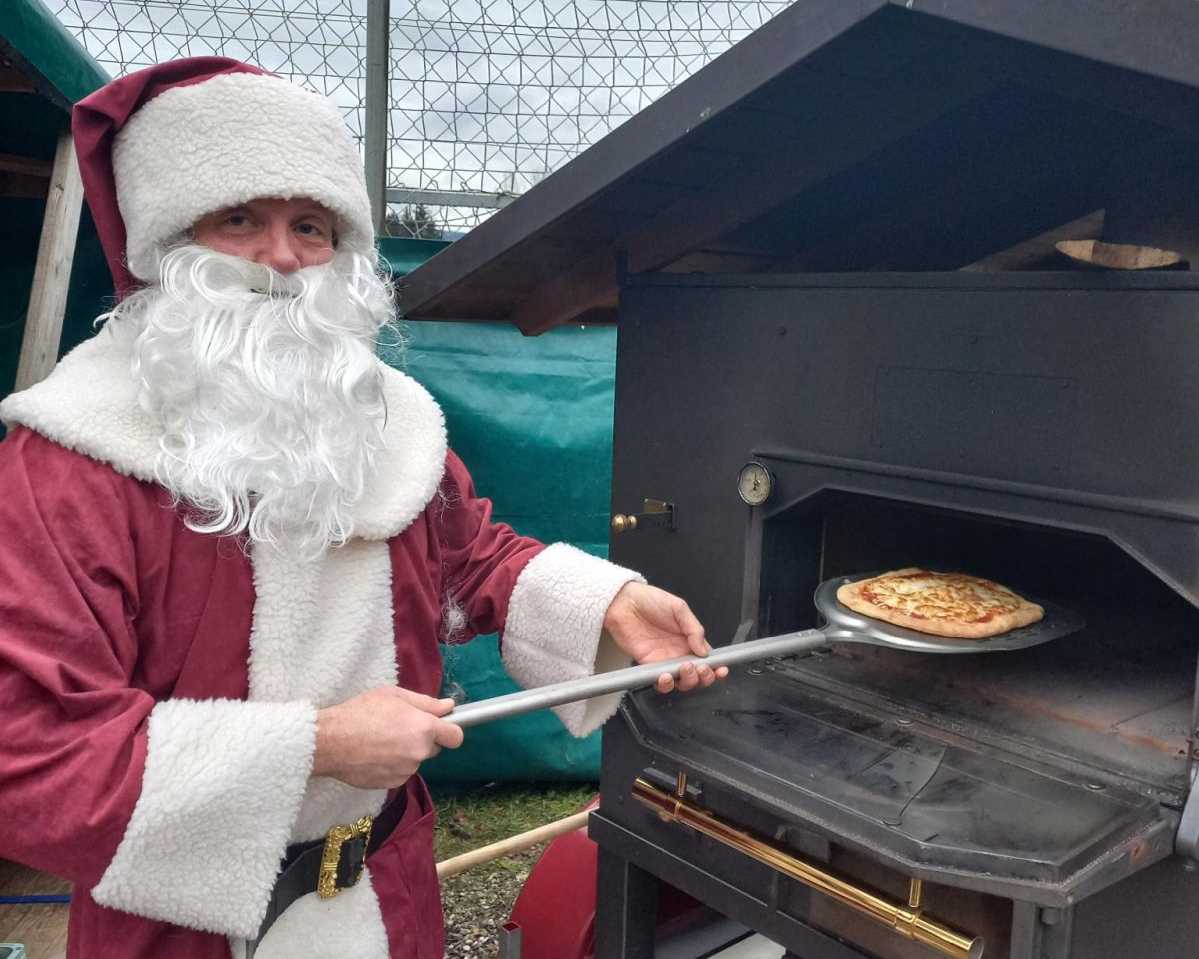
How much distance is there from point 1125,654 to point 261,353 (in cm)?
143

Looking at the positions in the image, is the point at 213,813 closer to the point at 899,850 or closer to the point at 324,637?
the point at 324,637

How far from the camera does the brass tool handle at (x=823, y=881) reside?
1253 mm

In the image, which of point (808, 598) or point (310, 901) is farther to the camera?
point (808, 598)

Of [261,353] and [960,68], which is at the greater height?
[960,68]

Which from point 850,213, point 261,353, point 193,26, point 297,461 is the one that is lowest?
point 297,461

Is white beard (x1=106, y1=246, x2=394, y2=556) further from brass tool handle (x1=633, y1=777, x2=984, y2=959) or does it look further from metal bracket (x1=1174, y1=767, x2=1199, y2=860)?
metal bracket (x1=1174, y1=767, x2=1199, y2=860)

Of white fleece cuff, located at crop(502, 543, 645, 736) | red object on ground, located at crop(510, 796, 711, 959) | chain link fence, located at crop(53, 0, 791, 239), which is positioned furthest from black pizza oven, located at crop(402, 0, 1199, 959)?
chain link fence, located at crop(53, 0, 791, 239)

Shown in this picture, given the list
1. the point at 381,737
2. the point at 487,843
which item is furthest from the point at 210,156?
the point at 487,843

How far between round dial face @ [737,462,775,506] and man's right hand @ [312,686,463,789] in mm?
713

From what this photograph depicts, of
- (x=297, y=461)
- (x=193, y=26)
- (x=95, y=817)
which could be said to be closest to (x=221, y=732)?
(x=95, y=817)

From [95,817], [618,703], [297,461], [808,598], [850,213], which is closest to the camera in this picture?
[95,817]

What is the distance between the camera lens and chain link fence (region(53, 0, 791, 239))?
2900 mm

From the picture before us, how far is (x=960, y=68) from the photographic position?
147 centimetres

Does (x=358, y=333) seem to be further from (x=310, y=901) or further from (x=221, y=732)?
(x=310, y=901)
